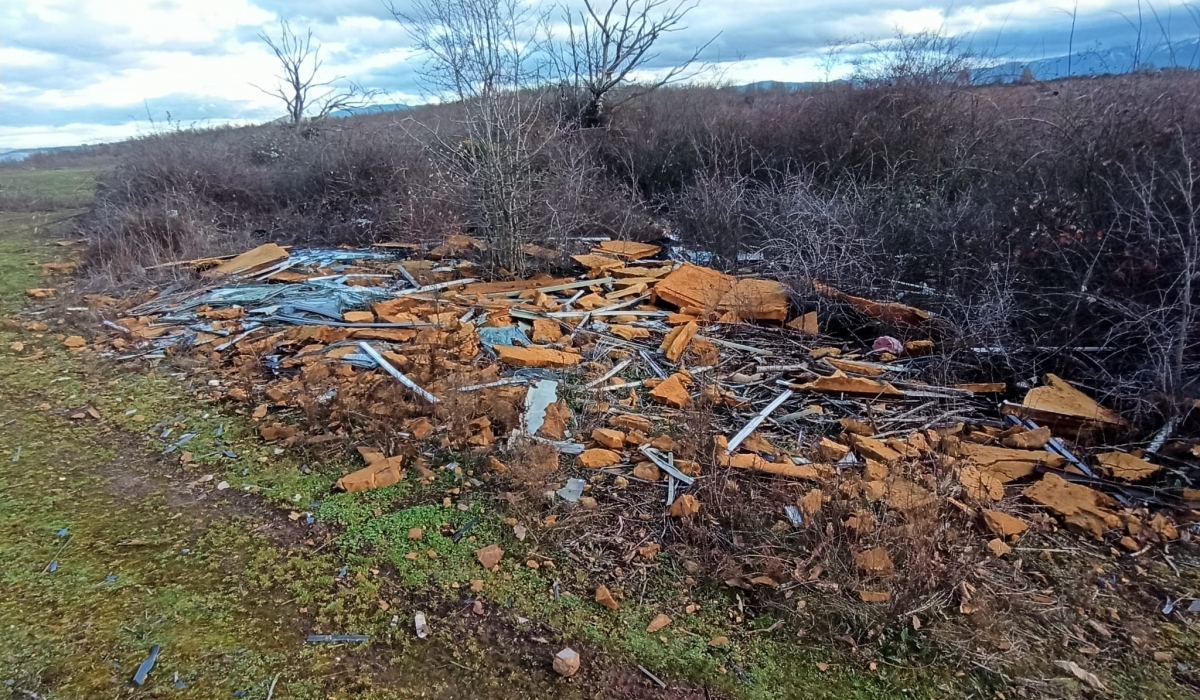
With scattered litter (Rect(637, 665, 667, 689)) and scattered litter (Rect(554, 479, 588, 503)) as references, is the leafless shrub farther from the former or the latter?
scattered litter (Rect(637, 665, 667, 689))

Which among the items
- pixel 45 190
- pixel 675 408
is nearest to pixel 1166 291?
pixel 675 408

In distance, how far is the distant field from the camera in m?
14.0

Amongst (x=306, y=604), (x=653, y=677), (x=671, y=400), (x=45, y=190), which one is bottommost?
(x=653, y=677)

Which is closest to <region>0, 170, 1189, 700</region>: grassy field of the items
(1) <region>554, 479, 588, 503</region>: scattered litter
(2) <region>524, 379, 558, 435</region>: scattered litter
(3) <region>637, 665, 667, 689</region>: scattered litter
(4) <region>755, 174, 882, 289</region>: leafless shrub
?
(3) <region>637, 665, 667, 689</region>: scattered litter

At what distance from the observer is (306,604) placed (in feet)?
9.03

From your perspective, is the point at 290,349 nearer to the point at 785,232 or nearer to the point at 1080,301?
the point at 785,232

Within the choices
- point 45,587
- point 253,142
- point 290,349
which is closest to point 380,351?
point 290,349

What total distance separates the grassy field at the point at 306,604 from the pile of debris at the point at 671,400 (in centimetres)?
38

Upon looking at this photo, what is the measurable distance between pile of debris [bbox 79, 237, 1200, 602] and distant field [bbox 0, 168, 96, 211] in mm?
10454

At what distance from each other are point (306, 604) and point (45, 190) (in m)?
19.5

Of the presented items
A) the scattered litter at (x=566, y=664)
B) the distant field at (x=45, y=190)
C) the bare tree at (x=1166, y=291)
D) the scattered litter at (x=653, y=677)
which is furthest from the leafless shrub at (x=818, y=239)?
the distant field at (x=45, y=190)

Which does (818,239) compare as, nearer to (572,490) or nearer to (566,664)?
(572,490)

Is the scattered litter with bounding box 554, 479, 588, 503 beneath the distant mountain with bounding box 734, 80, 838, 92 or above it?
beneath

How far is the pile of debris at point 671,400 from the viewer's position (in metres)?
3.39
